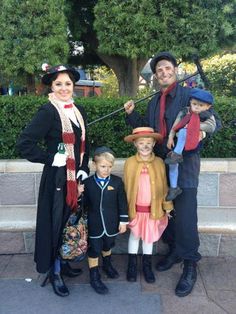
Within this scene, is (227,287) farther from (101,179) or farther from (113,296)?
(101,179)

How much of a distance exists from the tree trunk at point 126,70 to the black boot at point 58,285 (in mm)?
3196

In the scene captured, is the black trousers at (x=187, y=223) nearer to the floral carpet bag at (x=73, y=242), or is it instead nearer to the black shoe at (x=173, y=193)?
the black shoe at (x=173, y=193)

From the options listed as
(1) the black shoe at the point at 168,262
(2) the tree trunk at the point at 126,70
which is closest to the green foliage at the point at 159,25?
(2) the tree trunk at the point at 126,70

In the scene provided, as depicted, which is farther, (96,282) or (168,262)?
(168,262)

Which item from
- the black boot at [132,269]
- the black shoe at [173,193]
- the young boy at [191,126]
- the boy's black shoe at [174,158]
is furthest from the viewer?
the black boot at [132,269]

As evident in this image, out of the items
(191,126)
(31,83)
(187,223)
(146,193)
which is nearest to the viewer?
(191,126)

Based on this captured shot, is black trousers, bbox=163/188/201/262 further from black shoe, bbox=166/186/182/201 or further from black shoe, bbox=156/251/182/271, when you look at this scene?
black shoe, bbox=156/251/182/271

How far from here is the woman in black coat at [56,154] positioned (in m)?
2.93

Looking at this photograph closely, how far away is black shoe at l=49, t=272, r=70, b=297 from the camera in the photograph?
3.14 meters

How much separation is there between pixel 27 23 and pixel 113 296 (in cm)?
290

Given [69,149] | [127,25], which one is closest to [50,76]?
[69,149]

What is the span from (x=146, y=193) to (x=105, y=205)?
0.36 m

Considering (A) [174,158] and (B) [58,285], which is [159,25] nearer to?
(A) [174,158]

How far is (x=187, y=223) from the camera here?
3164 millimetres
